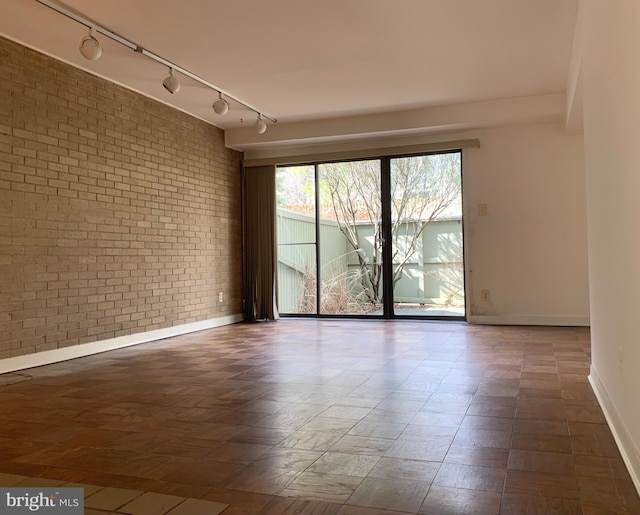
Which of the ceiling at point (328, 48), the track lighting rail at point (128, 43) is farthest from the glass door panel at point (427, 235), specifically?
the track lighting rail at point (128, 43)

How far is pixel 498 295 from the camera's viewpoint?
6543 mm

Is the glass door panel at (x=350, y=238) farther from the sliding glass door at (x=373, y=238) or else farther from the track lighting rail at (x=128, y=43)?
the track lighting rail at (x=128, y=43)

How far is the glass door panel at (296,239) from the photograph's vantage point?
7605mm

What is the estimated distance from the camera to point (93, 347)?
4.89 metres

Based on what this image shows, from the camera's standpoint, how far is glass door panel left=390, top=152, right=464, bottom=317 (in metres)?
6.87

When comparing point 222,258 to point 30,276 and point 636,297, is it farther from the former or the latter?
point 636,297

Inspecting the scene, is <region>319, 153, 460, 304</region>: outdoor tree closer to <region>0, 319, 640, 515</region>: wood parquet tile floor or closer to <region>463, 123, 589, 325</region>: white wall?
<region>463, 123, 589, 325</region>: white wall

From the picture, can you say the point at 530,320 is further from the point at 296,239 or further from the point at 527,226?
the point at 296,239

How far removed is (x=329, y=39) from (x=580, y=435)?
3.48 metres

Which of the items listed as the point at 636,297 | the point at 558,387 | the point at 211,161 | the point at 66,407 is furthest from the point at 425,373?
the point at 211,161

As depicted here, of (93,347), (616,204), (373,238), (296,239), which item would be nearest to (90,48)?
(93,347)

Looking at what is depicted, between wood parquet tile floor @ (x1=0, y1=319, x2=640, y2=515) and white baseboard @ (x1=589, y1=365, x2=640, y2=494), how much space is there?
0.04m

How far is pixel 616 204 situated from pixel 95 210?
4.41m

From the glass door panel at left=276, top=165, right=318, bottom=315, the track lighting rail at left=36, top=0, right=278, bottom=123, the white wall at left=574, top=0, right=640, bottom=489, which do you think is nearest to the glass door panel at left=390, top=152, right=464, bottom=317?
the glass door panel at left=276, top=165, right=318, bottom=315
